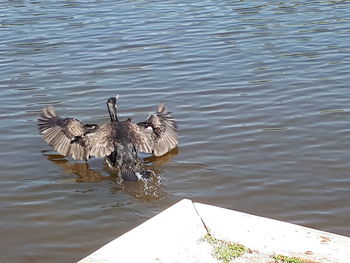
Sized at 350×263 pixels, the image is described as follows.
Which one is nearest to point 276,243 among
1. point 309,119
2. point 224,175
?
point 224,175

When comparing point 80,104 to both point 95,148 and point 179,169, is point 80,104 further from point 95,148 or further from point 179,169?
point 179,169

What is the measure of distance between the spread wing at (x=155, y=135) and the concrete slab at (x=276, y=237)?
9.73 feet

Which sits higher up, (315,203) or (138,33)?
(138,33)

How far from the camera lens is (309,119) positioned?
9.40m

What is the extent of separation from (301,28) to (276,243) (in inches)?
376

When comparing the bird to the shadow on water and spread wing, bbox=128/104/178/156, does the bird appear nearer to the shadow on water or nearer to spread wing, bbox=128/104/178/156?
spread wing, bbox=128/104/178/156

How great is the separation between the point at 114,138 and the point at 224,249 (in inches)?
142

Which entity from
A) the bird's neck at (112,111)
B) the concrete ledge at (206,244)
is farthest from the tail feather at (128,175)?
the concrete ledge at (206,244)

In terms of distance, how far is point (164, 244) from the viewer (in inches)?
207

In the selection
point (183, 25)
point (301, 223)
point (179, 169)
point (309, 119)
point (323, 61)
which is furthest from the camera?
point (183, 25)

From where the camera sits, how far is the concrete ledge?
5.09 m

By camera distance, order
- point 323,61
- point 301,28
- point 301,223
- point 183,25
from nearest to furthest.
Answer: point 301,223 → point 323,61 → point 301,28 → point 183,25

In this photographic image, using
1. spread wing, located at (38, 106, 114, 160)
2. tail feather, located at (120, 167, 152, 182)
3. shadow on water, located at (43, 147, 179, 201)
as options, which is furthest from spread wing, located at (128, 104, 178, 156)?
tail feather, located at (120, 167, 152, 182)

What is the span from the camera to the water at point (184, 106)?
7.07m
